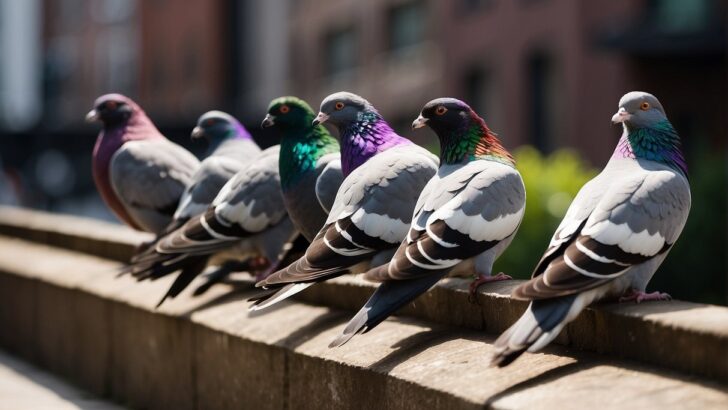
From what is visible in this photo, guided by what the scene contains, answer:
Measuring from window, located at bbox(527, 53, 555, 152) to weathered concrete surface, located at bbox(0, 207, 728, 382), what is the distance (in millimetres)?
25492

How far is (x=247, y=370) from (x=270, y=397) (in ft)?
0.76

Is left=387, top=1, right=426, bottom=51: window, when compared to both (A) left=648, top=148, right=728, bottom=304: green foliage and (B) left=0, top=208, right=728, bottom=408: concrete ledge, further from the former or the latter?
(B) left=0, top=208, right=728, bottom=408: concrete ledge

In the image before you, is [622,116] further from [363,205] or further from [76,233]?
[76,233]

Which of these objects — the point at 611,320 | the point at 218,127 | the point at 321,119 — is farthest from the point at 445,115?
the point at 218,127

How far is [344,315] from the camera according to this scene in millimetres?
5547

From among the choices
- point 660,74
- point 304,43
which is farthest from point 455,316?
point 304,43

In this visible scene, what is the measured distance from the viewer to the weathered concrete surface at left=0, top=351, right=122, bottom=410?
657 cm

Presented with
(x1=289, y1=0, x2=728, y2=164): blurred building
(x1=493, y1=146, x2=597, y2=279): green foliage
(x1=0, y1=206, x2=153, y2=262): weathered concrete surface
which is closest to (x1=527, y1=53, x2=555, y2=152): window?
(x1=289, y1=0, x2=728, y2=164): blurred building

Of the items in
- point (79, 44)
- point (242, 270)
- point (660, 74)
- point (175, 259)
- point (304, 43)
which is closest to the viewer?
point (175, 259)

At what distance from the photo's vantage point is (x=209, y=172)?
6.88 m

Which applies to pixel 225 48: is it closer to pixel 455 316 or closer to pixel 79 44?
pixel 79 44

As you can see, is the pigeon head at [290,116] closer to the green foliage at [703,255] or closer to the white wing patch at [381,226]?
the white wing patch at [381,226]

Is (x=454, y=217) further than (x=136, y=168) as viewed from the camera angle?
No

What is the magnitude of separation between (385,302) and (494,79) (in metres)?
29.2
